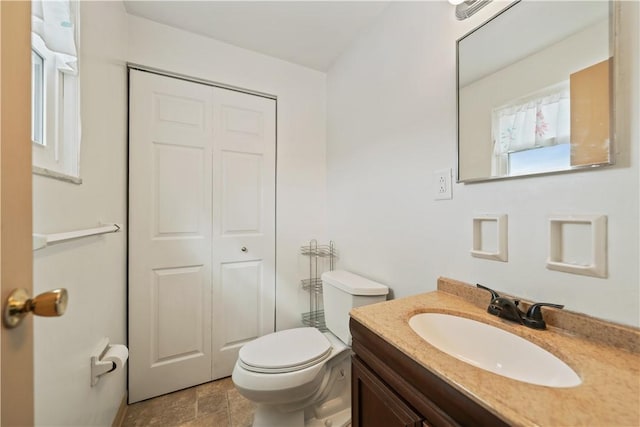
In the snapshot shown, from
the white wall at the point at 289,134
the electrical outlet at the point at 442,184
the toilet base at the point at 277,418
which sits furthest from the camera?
the white wall at the point at 289,134

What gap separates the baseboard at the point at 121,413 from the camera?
1.29 m

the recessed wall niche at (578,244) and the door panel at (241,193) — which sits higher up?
the door panel at (241,193)

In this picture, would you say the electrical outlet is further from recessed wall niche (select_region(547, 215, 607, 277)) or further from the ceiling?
the ceiling

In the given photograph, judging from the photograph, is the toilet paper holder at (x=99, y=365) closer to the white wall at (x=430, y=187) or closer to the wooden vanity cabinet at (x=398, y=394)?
the wooden vanity cabinet at (x=398, y=394)

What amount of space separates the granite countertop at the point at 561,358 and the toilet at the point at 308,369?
51 cm

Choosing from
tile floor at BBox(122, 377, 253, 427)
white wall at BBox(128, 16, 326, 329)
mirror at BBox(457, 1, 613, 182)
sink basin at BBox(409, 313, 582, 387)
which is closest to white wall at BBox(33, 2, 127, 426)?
tile floor at BBox(122, 377, 253, 427)

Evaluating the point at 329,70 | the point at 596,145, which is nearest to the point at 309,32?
the point at 329,70

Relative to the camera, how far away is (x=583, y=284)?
707 millimetres

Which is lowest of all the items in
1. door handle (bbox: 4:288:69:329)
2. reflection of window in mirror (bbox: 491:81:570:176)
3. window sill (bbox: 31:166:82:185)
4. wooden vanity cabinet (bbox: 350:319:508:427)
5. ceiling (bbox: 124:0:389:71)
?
wooden vanity cabinet (bbox: 350:319:508:427)

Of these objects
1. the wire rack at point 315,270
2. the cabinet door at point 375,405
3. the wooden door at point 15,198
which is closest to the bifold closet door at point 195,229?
the wire rack at point 315,270

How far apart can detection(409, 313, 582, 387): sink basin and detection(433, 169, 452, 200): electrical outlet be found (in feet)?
1.63

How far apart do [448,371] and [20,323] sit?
2.58ft

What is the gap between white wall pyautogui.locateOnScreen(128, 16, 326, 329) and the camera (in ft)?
5.54

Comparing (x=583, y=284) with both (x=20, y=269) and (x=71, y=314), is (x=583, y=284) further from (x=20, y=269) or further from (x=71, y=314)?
(x=71, y=314)
